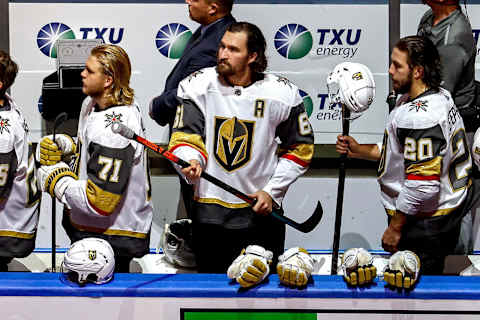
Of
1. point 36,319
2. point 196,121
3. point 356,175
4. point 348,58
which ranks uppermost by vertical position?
point 348,58

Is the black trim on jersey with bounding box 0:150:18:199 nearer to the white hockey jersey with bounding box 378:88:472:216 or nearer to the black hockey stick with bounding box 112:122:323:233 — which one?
the black hockey stick with bounding box 112:122:323:233

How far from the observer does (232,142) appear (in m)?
2.79

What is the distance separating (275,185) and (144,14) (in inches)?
53.3

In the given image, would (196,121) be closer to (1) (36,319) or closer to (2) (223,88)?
(2) (223,88)

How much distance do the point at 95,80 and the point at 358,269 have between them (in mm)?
1230

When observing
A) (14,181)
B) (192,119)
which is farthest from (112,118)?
(14,181)

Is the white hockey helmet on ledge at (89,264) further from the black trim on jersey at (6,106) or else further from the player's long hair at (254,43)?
the player's long hair at (254,43)

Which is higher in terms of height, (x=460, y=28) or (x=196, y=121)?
(x=460, y=28)

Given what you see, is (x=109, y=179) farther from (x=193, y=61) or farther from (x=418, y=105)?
(x=418, y=105)

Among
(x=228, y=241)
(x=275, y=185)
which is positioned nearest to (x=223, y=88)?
(x=275, y=185)

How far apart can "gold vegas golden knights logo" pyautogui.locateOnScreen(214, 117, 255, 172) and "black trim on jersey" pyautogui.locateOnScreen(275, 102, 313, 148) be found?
14cm

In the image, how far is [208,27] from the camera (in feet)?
10.4

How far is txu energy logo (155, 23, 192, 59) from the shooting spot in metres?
3.65

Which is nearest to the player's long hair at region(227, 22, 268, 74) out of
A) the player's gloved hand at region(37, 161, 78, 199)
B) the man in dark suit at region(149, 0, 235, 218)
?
the man in dark suit at region(149, 0, 235, 218)
